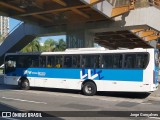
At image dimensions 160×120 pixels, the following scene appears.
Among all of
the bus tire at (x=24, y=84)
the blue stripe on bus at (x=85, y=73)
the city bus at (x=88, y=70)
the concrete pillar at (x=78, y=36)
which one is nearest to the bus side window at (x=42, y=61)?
the city bus at (x=88, y=70)

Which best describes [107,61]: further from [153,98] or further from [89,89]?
[153,98]

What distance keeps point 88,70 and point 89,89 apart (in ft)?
3.59

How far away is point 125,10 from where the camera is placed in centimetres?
2331

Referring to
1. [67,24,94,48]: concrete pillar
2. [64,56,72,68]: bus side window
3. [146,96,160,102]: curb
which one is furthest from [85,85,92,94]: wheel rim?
[67,24,94,48]: concrete pillar

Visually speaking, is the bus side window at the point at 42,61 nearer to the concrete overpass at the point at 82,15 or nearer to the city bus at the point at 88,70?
the city bus at the point at 88,70

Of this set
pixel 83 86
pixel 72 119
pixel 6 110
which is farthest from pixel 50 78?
pixel 72 119

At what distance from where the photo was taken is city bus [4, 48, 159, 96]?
56.4 feet

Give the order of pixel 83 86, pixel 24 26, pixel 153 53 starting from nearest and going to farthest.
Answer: pixel 153 53 < pixel 83 86 < pixel 24 26

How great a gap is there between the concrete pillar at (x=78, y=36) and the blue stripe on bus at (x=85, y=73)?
6.64 meters

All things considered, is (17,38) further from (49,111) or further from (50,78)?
(49,111)

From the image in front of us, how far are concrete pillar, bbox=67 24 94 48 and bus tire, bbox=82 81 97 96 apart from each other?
8.13m

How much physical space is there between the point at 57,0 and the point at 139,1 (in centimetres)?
778

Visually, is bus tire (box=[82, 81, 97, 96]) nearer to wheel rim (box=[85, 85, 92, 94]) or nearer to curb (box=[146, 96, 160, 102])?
wheel rim (box=[85, 85, 92, 94])

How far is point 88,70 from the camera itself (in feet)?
62.3
